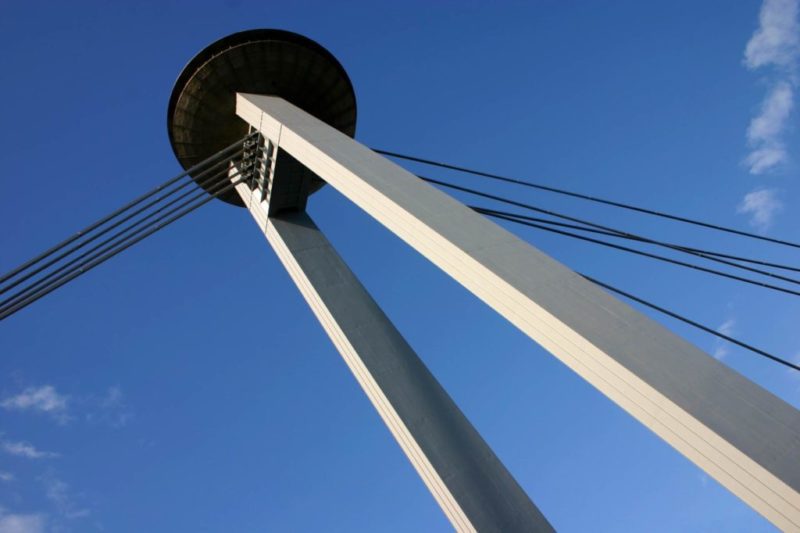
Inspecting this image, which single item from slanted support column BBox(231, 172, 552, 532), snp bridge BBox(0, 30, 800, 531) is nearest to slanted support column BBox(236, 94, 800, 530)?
snp bridge BBox(0, 30, 800, 531)

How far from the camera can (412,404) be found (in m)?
10.0

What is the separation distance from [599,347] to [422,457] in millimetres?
5223

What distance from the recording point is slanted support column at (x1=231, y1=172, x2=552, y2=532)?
922 centimetres

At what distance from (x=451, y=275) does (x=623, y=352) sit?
2.00m

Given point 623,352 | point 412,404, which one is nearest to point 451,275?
point 623,352

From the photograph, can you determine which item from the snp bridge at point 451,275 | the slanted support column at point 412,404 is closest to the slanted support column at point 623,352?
the snp bridge at point 451,275

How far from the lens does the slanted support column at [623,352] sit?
406 cm

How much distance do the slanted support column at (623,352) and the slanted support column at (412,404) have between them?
144 inches

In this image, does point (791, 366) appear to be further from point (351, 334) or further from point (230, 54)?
point (230, 54)

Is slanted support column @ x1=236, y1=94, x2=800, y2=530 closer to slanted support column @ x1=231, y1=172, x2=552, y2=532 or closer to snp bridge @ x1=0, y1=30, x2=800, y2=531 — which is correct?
snp bridge @ x1=0, y1=30, x2=800, y2=531

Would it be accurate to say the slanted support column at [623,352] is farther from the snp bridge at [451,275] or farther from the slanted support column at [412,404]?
the slanted support column at [412,404]

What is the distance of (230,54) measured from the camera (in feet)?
44.5

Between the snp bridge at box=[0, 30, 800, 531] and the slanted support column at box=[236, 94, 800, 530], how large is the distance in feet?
0.04

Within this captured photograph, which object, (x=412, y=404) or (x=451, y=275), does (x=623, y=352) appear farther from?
(x=412, y=404)
